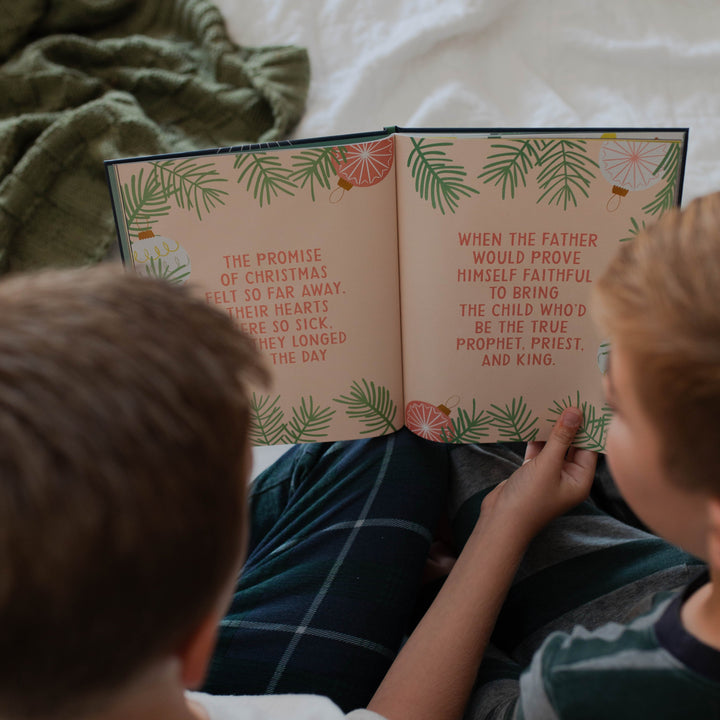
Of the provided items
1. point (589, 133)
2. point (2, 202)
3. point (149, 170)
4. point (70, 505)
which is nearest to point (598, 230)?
point (589, 133)

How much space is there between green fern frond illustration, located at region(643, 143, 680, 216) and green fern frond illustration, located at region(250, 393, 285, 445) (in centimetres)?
37

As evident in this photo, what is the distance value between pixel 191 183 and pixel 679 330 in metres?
0.44

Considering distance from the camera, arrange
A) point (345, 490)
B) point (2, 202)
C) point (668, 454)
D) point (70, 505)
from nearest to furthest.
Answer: point (70, 505)
point (668, 454)
point (345, 490)
point (2, 202)

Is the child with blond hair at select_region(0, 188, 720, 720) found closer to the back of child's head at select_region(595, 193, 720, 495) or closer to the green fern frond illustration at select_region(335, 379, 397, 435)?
the back of child's head at select_region(595, 193, 720, 495)

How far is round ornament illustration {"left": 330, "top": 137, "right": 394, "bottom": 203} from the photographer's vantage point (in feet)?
1.99

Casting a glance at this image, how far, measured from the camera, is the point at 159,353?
290 millimetres

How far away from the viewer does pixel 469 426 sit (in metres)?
0.69

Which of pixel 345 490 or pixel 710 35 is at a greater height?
pixel 710 35

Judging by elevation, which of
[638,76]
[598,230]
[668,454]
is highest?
[638,76]

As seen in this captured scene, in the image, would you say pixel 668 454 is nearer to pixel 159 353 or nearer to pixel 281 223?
pixel 159 353

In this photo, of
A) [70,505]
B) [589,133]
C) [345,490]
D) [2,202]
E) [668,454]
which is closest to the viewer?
[70,505]

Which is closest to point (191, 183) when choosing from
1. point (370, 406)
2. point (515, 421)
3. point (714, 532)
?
point (370, 406)

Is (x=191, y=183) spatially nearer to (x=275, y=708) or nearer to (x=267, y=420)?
(x=267, y=420)

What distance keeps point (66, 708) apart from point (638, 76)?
1002 mm
